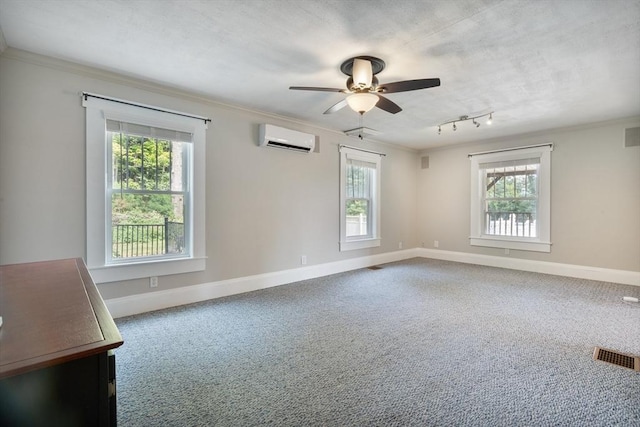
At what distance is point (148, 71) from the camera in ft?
9.90

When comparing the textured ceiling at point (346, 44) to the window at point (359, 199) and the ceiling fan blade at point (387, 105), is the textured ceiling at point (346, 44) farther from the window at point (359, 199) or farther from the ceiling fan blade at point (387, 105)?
the window at point (359, 199)

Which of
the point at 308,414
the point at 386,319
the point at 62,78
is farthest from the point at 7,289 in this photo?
the point at 386,319

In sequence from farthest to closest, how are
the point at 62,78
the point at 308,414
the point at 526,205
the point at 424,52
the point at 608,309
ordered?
the point at 526,205, the point at 608,309, the point at 62,78, the point at 424,52, the point at 308,414

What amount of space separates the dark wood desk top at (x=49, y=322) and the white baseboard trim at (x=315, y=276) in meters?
1.74

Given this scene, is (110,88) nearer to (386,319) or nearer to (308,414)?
(308,414)

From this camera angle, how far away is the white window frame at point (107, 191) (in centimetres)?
297

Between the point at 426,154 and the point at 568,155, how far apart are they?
2498mm

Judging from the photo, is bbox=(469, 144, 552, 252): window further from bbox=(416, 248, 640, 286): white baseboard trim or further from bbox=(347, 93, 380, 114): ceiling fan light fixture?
bbox=(347, 93, 380, 114): ceiling fan light fixture

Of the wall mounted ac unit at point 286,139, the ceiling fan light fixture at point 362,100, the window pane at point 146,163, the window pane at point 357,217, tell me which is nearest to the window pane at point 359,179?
the window pane at point 357,217

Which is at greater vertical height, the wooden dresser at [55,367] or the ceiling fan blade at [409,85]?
the ceiling fan blade at [409,85]

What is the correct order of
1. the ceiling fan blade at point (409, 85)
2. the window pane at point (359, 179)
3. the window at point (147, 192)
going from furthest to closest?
the window pane at point (359, 179)
the window at point (147, 192)
the ceiling fan blade at point (409, 85)

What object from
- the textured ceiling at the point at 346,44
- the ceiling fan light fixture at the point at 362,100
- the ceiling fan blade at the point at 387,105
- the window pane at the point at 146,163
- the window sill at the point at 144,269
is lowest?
the window sill at the point at 144,269

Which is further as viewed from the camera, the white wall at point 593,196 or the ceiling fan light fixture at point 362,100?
the white wall at point 593,196

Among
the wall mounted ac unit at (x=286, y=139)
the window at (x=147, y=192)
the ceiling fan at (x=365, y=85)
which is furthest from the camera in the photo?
the wall mounted ac unit at (x=286, y=139)
